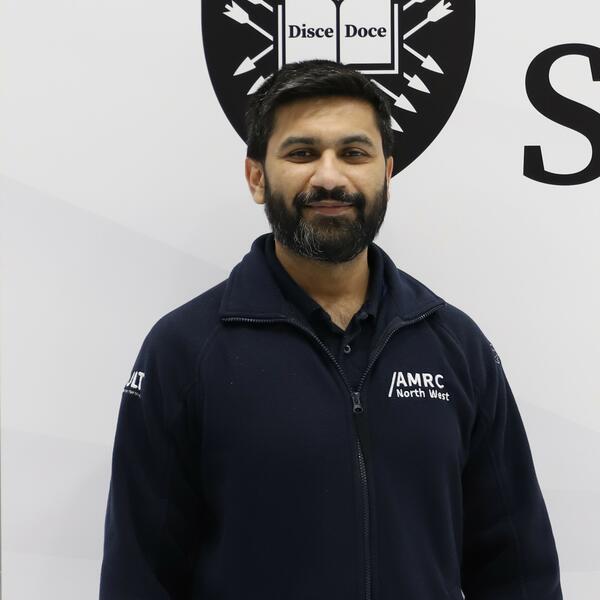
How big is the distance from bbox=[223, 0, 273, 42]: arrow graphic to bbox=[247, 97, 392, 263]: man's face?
0.39m

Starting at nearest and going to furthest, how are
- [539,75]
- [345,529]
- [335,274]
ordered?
[345,529]
[335,274]
[539,75]

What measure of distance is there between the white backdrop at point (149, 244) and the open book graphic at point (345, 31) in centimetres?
19

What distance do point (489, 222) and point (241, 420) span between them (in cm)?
75

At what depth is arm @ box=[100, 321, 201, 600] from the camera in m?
1.42

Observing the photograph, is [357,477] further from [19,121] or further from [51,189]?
[19,121]

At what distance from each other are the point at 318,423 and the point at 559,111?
893 millimetres

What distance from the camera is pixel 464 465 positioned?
1.54m

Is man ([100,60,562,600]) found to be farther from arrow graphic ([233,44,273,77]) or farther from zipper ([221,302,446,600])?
arrow graphic ([233,44,273,77])

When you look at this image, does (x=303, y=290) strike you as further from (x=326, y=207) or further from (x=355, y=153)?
(x=355, y=153)

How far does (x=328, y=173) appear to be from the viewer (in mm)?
1425

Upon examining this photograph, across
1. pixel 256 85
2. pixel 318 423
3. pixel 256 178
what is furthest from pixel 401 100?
pixel 318 423

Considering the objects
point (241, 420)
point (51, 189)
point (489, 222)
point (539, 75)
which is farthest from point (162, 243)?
point (539, 75)

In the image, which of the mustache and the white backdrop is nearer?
the mustache

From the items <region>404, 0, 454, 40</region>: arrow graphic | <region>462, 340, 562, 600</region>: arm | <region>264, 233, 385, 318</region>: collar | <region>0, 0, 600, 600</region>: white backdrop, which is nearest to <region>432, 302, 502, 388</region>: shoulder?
<region>462, 340, 562, 600</region>: arm
